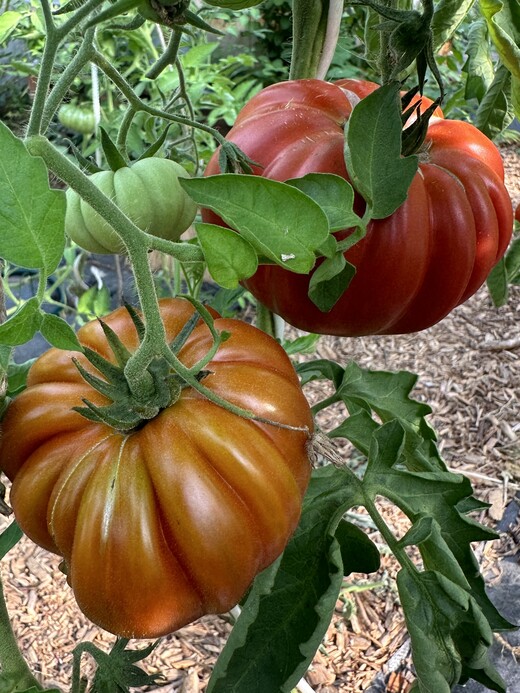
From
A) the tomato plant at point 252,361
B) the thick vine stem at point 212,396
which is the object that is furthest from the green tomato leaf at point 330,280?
the thick vine stem at point 212,396

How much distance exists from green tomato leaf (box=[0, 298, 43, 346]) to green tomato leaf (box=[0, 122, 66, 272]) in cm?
2

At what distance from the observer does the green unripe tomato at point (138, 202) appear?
0.60m

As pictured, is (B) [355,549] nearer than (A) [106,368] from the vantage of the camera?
No

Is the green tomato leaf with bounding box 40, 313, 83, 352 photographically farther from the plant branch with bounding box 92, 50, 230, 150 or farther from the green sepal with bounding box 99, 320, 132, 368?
the plant branch with bounding box 92, 50, 230, 150

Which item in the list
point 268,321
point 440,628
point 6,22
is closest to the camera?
point 440,628

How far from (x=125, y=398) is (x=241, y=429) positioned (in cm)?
9

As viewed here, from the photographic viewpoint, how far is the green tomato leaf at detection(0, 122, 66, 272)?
35 cm

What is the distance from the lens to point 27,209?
14.1 inches

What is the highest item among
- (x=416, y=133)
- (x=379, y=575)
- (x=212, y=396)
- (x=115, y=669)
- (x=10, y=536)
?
(x=416, y=133)

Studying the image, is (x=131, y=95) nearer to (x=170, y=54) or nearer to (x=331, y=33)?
(x=170, y=54)

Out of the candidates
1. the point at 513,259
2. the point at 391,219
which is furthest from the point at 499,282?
the point at 391,219

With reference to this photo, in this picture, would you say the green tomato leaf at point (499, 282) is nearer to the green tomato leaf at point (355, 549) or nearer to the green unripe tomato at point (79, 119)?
the green tomato leaf at point (355, 549)

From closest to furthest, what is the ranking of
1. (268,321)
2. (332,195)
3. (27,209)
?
(27,209) → (332,195) → (268,321)

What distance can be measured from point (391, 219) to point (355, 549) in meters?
0.35
